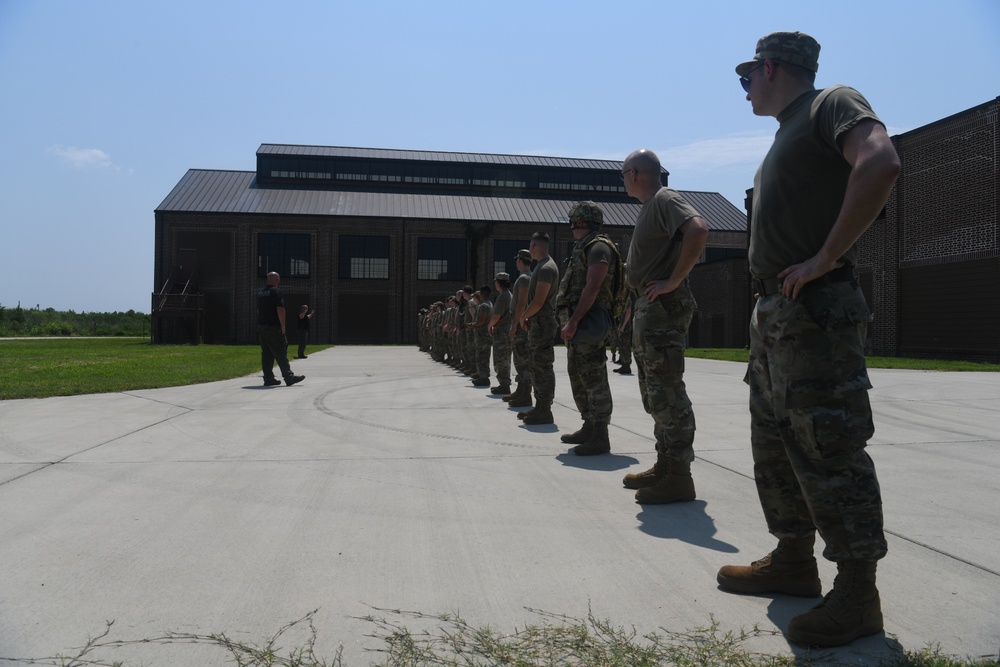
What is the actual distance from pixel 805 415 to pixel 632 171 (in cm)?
230

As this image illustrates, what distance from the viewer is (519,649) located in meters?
2.11

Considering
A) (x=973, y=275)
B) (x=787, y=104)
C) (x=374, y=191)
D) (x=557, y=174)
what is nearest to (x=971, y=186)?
(x=973, y=275)

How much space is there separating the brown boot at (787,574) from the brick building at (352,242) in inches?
1565

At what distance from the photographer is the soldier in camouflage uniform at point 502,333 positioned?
998 cm

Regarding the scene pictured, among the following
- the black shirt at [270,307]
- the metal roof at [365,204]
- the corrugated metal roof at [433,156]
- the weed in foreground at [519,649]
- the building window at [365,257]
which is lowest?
the weed in foreground at [519,649]

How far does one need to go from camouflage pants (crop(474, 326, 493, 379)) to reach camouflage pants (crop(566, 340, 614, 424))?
6454 millimetres

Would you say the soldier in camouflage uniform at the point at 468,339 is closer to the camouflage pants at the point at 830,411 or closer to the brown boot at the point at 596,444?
the brown boot at the point at 596,444

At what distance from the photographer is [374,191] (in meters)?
49.6

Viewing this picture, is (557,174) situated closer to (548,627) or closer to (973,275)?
(973,275)

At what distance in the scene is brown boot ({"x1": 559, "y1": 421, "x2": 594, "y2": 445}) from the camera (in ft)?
18.0

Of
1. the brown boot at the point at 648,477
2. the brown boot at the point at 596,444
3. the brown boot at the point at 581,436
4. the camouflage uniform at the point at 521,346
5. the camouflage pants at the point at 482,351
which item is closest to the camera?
the brown boot at the point at 648,477

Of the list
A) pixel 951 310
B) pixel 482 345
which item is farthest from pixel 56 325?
pixel 951 310

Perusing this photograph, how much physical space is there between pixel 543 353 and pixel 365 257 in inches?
1554

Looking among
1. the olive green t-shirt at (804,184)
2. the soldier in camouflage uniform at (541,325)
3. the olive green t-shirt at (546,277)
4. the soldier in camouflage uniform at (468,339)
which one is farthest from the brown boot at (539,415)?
the soldier in camouflage uniform at (468,339)
